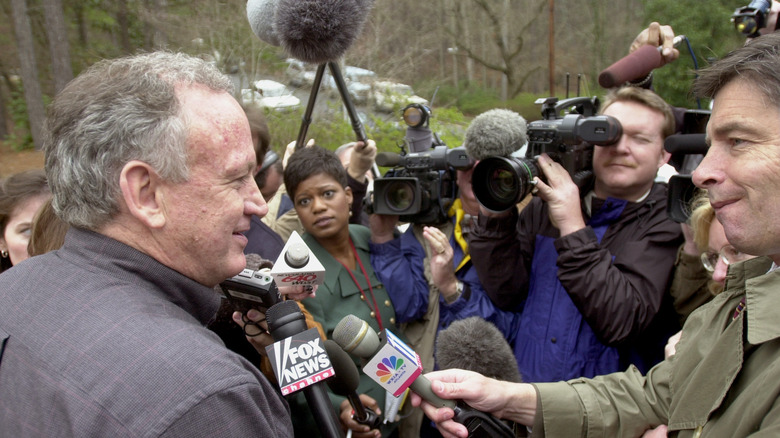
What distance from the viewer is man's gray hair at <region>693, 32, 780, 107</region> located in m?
1.21

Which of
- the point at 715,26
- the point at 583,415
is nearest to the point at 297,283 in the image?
the point at 583,415

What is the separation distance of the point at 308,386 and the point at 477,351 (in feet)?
2.52

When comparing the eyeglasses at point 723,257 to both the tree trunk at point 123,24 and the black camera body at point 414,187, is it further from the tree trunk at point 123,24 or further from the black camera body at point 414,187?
the tree trunk at point 123,24

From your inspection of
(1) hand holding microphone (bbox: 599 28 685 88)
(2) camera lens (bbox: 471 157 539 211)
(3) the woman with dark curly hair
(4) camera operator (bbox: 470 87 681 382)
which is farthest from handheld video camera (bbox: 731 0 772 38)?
(3) the woman with dark curly hair

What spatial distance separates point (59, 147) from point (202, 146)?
30 centimetres

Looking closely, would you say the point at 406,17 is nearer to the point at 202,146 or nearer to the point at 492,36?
the point at 492,36

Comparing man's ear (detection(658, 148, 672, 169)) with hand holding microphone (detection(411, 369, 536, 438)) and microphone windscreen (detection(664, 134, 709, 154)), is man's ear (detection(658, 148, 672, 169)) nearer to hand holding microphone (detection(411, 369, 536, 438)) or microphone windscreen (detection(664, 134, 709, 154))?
microphone windscreen (detection(664, 134, 709, 154))

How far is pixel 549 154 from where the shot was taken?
2359 mm

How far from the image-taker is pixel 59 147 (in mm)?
1197

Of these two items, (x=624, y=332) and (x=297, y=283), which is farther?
(x=624, y=332)

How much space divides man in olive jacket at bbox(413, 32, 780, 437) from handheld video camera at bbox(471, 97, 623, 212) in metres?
0.80

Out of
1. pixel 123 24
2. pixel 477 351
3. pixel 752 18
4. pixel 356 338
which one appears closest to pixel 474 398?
pixel 477 351

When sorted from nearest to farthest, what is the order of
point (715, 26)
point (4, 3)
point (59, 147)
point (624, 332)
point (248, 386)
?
point (248, 386) < point (59, 147) < point (624, 332) < point (715, 26) < point (4, 3)

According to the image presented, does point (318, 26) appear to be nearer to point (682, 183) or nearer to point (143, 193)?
point (143, 193)
